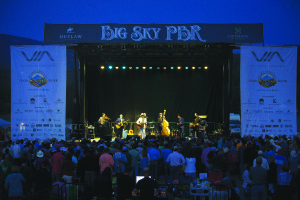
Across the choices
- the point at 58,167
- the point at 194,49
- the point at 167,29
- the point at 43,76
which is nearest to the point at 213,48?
the point at 194,49

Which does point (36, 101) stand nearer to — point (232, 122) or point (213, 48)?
point (213, 48)

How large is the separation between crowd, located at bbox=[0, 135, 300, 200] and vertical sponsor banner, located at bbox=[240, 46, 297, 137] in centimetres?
525

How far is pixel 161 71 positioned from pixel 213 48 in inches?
190

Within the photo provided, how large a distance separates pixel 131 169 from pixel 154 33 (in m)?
12.9

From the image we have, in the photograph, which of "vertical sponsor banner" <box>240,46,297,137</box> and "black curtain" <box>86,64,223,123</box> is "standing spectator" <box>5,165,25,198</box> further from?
"black curtain" <box>86,64,223,123</box>

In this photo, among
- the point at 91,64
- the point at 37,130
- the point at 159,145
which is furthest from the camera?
the point at 91,64

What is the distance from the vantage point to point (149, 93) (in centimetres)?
2503

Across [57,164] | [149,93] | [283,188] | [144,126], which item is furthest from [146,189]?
[149,93]

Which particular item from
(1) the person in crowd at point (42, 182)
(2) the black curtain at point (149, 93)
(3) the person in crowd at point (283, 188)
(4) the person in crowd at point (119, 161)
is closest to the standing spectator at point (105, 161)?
(4) the person in crowd at point (119, 161)

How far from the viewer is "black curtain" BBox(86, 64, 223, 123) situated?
24.6 metres

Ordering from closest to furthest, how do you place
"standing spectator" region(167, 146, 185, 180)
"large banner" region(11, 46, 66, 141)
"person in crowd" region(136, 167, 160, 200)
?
"person in crowd" region(136, 167, 160, 200), "standing spectator" region(167, 146, 185, 180), "large banner" region(11, 46, 66, 141)

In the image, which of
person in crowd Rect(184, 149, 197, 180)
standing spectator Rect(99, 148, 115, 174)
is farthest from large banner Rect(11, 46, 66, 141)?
person in crowd Rect(184, 149, 197, 180)

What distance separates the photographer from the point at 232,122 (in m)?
30.6

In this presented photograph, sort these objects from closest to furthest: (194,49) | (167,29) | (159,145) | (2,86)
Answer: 1. (159,145)
2. (167,29)
3. (194,49)
4. (2,86)
